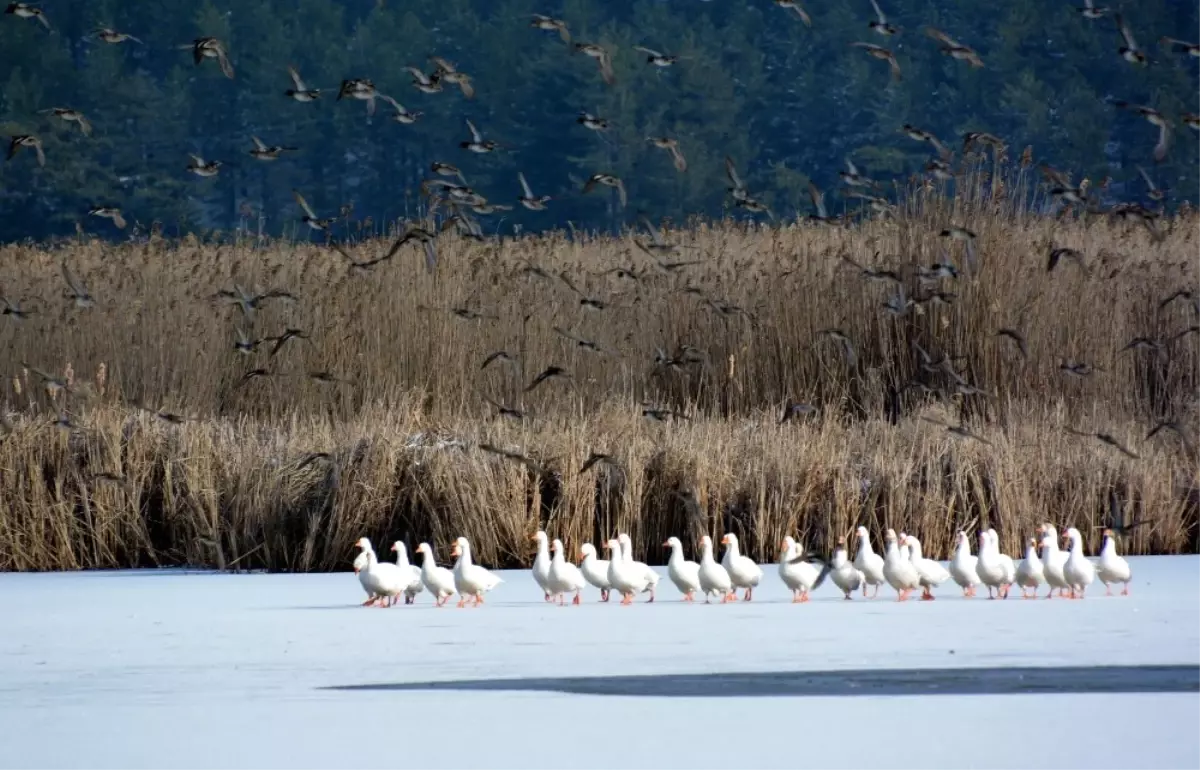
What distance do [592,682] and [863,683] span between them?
822 millimetres

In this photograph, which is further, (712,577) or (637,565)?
(637,565)

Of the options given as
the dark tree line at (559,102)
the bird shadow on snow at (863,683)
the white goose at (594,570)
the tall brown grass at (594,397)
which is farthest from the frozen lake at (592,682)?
the dark tree line at (559,102)

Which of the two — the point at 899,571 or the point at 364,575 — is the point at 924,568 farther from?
the point at 364,575

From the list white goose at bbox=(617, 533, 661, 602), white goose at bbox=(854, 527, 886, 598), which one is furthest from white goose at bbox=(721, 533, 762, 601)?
white goose at bbox=(854, 527, 886, 598)

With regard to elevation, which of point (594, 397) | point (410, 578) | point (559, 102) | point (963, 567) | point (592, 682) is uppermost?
point (559, 102)

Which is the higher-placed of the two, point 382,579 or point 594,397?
point 594,397

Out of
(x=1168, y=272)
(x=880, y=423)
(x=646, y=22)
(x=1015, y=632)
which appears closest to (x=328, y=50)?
(x=646, y=22)

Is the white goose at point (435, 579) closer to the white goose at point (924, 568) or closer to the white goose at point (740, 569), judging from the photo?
the white goose at point (740, 569)

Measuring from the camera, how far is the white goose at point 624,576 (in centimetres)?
952

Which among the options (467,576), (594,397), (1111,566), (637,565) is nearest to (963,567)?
(1111,566)

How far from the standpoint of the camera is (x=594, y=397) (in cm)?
1498

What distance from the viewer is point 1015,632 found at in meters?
8.06

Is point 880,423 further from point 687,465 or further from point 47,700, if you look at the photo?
point 47,700

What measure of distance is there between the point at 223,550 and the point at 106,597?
2086 mm
